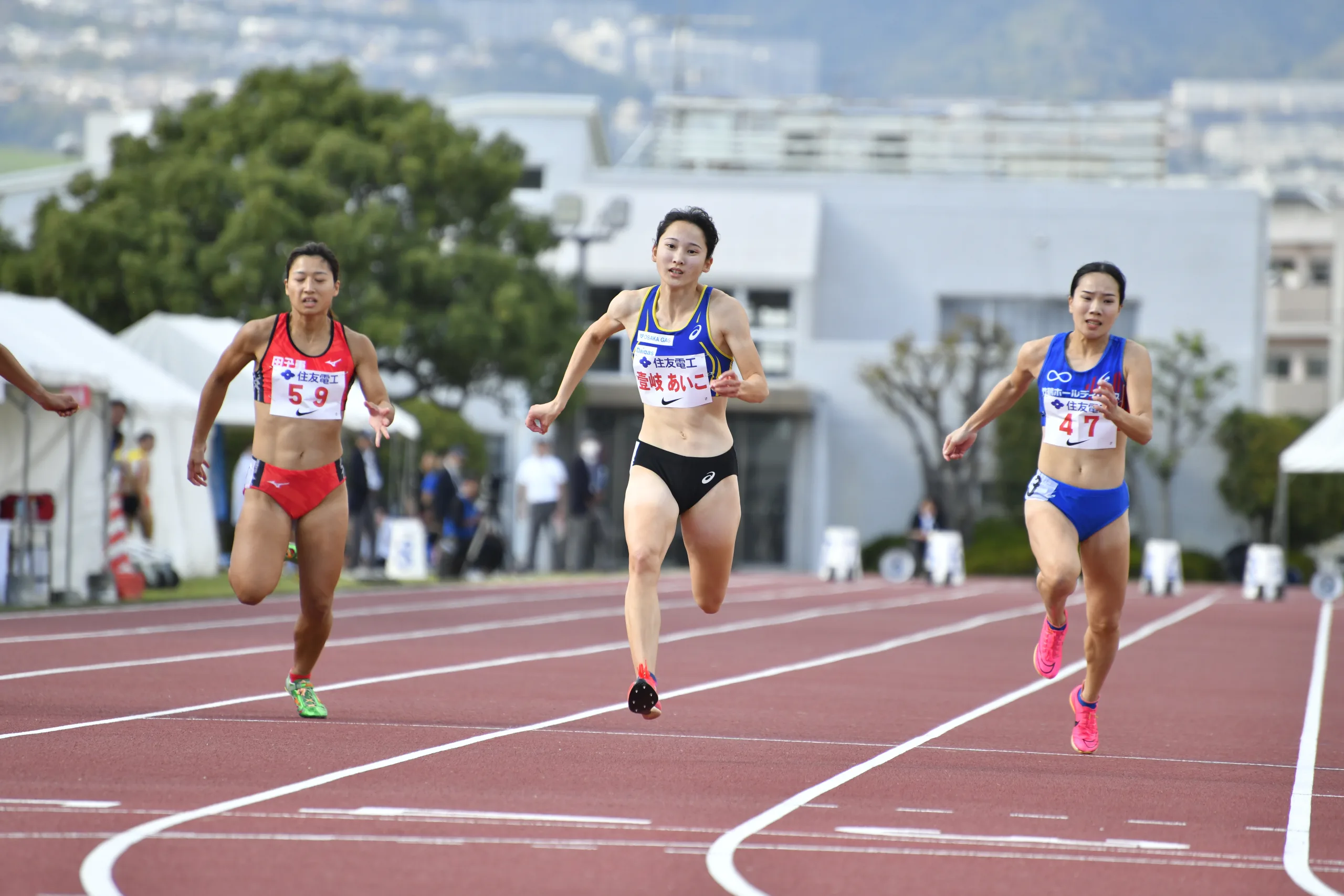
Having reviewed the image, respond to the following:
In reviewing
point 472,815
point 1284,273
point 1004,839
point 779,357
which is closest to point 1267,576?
point 779,357

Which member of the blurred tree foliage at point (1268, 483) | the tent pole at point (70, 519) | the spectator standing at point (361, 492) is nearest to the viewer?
the tent pole at point (70, 519)

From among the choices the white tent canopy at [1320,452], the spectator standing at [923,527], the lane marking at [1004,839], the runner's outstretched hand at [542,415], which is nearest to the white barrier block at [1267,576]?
the white tent canopy at [1320,452]

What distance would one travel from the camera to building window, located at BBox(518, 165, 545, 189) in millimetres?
54156

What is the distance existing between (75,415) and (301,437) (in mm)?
10604

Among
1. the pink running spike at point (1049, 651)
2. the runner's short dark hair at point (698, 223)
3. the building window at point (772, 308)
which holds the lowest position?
the pink running spike at point (1049, 651)

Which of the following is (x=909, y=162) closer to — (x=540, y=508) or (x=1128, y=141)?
(x=1128, y=141)

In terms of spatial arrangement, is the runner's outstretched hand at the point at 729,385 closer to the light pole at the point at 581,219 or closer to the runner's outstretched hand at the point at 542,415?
the runner's outstretched hand at the point at 542,415

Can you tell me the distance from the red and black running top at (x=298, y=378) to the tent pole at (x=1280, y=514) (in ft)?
82.3

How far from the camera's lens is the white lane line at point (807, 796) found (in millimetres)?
5672

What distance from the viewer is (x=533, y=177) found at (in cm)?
5453

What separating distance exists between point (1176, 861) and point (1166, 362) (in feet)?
140

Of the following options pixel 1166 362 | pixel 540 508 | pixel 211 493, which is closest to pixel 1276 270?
pixel 1166 362

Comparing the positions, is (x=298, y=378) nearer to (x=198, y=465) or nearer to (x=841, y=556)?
(x=198, y=465)

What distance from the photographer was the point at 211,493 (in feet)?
88.9
